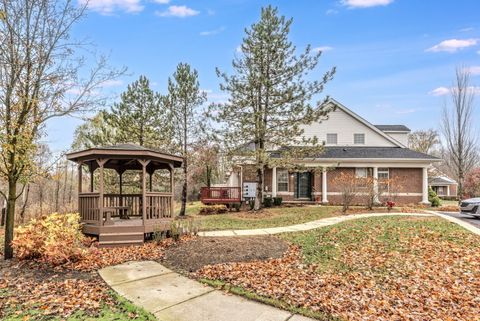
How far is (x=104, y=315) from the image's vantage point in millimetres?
4113

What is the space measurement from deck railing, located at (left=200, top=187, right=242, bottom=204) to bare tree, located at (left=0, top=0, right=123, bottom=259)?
40.1ft

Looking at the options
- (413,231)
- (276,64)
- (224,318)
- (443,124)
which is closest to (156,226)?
(224,318)

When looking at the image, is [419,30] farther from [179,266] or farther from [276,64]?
→ [179,266]

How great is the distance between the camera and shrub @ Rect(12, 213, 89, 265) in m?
6.47

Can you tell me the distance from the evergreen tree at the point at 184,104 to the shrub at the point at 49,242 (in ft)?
35.7

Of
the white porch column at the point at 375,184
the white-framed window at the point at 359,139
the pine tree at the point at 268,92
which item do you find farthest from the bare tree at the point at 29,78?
the white-framed window at the point at 359,139

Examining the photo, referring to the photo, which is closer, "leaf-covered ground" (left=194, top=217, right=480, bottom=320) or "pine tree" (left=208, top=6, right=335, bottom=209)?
"leaf-covered ground" (left=194, top=217, right=480, bottom=320)

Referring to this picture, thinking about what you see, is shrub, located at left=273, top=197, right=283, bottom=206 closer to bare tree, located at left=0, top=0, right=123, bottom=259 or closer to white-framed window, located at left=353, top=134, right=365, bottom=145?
white-framed window, located at left=353, top=134, right=365, bottom=145

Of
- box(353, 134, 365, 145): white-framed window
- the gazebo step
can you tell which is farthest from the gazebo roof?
box(353, 134, 365, 145): white-framed window

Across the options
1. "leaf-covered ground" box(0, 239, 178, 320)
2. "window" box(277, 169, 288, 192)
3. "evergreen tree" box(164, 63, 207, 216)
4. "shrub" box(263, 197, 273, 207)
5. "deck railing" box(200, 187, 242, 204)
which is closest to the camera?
"leaf-covered ground" box(0, 239, 178, 320)

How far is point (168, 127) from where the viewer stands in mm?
18203

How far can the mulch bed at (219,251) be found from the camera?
692 centimetres

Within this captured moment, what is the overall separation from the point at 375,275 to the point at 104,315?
518 cm

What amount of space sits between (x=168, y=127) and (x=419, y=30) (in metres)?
14.0
